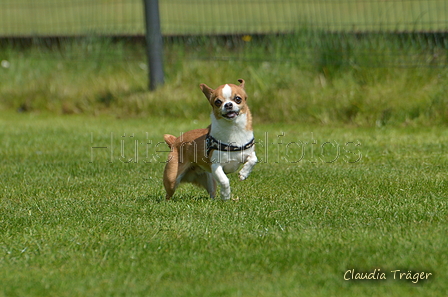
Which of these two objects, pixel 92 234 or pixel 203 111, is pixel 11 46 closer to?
pixel 203 111

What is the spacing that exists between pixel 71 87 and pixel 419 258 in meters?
9.42

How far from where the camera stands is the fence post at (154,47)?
1128 centimetres

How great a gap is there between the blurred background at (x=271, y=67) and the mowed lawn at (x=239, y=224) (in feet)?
4.51

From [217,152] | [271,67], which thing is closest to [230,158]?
[217,152]

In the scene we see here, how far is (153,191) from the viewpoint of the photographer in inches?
245

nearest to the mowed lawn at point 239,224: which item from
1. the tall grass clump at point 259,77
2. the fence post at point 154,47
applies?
the tall grass clump at point 259,77

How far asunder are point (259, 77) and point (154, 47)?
1.88 m

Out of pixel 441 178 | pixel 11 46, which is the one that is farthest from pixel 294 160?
pixel 11 46

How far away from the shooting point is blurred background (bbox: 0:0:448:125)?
31.8 ft

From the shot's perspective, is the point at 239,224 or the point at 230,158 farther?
the point at 230,158

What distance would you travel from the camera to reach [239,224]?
186 inches

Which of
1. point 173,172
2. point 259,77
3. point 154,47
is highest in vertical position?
point 154,47

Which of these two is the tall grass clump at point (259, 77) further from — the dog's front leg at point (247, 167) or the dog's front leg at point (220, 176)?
the dog's front leg at point (220, 176)

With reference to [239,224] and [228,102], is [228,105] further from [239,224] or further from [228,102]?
[239,224]
